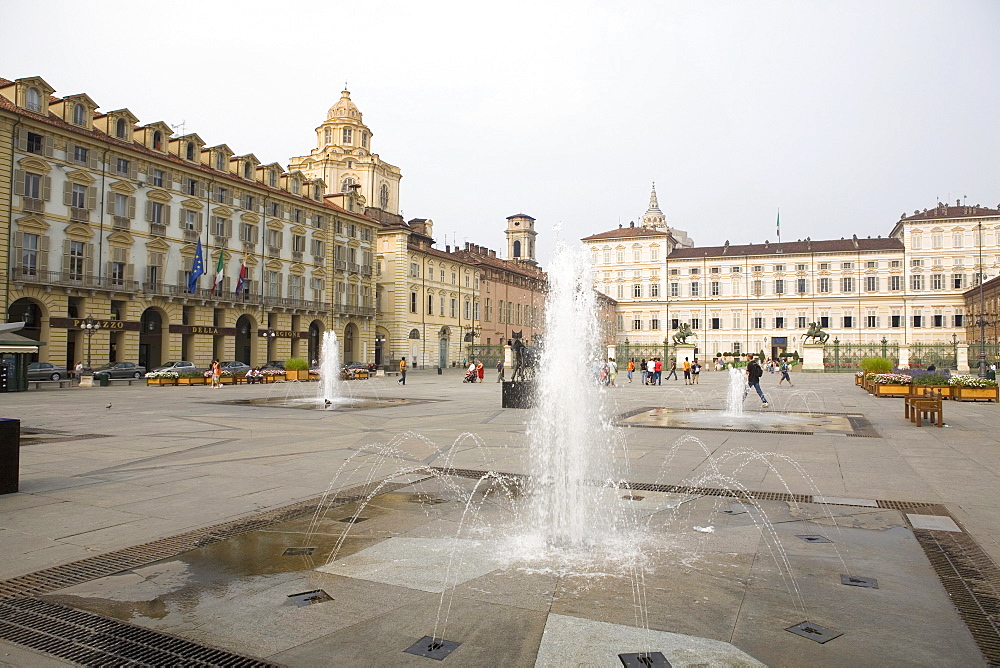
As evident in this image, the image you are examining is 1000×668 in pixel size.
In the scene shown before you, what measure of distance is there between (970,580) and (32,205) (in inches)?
1702

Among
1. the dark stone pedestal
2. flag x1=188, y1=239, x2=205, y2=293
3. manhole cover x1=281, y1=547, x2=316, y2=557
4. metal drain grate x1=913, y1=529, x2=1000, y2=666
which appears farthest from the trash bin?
flag x1=188, y1=239, x2=205, y2=293

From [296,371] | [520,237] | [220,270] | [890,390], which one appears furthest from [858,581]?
[520,237]

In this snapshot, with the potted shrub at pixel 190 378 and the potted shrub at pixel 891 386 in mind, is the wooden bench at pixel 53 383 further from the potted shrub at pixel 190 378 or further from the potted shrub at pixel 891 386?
the potted shrub at pixel 891 386

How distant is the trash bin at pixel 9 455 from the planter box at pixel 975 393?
26.6 metres

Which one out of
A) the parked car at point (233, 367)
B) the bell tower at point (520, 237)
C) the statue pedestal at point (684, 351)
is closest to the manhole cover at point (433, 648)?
the parked car at point (233, 367)

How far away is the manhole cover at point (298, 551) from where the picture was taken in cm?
546

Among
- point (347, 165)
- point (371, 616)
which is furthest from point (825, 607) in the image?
point (347, 165)

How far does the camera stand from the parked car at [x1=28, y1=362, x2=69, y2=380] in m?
33.1

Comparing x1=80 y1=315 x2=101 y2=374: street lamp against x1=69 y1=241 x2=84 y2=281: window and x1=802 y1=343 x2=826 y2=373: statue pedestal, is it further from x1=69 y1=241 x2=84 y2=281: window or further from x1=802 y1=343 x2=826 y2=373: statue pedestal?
x1=802 y1=343 x2=826 y2=373: statue pedestal

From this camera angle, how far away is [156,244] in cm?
4281

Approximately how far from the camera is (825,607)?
4398 mm

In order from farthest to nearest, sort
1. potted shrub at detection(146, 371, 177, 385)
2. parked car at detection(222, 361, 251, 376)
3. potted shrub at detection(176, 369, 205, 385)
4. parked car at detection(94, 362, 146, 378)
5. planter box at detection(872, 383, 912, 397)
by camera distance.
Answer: parked car at detection(222, 361, 251, 376) → parked car at detection(94, 362, 146, 378) → potted shrub at detection(176, 369, 205, 385) → potted shrub at detection(146, 371, 177, 385) → planter box at detection(872, 383, 912, 397)

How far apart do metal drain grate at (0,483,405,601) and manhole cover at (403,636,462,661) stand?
108 inches

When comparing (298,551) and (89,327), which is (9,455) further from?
(89,327)
